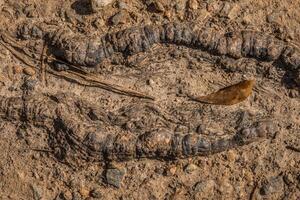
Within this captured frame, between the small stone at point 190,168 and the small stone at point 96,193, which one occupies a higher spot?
the small stone at point 190,168

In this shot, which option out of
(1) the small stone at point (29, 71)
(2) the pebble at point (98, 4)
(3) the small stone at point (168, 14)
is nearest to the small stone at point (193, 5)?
(3) the small stone at point (168, 14)

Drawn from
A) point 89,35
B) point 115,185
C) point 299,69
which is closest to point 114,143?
point 115,185

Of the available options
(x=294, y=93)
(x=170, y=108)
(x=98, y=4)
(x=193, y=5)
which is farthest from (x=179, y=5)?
(x=294, y=93)

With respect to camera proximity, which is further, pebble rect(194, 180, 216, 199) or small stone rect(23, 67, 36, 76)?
small stone rect(23, 67, 36, 76)

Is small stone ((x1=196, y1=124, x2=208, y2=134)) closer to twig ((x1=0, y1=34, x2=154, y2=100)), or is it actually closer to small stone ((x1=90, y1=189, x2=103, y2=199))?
twig ((x1=0, y1=34, x2=154, y2=100))

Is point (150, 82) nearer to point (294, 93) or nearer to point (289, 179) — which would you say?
point (294, 93)

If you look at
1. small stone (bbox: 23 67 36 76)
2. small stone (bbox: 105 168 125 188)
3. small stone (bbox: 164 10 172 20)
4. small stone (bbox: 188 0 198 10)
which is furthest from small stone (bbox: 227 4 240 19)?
small stone (bbox: 23 67 36 76)

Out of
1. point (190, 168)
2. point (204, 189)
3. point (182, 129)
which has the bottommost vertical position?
point (204, 189)

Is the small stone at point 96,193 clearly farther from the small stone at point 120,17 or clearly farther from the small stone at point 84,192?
the small stone at point 120,17
